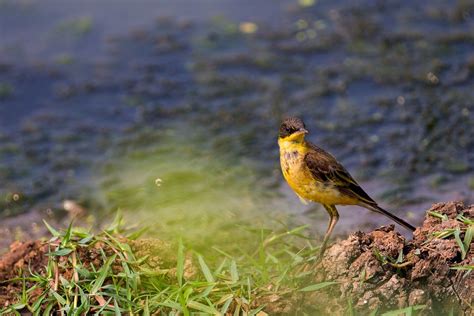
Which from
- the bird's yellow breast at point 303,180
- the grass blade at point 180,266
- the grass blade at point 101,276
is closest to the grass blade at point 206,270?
the grass blade at point 180,266

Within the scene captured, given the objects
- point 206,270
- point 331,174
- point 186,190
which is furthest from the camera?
point 186,190

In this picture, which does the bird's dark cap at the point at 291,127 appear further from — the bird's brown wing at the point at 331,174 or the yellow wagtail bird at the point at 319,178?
the bird's brown wing at the point at 331,174

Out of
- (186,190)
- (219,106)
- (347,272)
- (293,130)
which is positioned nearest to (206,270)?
(347,272)

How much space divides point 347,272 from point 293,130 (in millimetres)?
1335

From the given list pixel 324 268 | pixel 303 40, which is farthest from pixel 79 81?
pixel 324 268

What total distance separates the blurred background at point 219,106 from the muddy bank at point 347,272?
50.9 inches

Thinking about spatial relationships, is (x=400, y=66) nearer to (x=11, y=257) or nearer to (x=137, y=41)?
(x=137, y=41)

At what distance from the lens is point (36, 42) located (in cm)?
1252

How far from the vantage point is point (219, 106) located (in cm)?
1092

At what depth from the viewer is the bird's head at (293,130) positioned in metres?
6.50

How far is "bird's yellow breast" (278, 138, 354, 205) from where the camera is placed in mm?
6359

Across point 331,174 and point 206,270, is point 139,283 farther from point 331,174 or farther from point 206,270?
point 331,174

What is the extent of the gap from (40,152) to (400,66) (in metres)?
4.12

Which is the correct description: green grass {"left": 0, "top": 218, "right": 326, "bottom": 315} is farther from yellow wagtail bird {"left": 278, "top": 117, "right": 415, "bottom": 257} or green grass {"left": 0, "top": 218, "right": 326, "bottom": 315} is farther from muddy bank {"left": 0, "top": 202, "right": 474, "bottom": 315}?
yellow wagtail bird {"left": 278, "top": 117, "right": 415, "bottom": 257}
